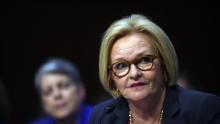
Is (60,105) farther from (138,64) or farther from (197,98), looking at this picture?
(197,98)

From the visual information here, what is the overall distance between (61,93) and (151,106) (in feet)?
4.99

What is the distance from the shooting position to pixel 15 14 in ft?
20.7

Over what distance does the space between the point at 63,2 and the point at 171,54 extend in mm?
4017

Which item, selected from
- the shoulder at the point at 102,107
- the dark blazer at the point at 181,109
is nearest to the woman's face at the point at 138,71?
the dark blazer at the point at 181,109

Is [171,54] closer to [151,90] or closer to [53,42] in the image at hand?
[151,90]

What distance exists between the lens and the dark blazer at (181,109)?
91.1 inches

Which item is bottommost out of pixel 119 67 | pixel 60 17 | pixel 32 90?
pixel 32 90

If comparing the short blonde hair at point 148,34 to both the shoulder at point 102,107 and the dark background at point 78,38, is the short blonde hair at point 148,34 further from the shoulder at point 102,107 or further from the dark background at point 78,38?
the dark background at point 78,38

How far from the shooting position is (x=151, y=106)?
2492 mm

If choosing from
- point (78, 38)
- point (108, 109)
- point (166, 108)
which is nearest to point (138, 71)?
point (166, 108)

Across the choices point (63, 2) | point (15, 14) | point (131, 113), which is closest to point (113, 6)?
point (63, 2)

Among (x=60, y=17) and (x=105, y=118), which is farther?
(x=60, y=17)

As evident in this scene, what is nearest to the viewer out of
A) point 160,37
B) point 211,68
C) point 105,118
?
point 160,37

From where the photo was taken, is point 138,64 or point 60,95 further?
point 60,95
